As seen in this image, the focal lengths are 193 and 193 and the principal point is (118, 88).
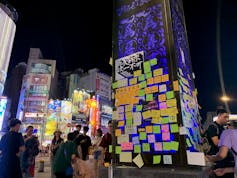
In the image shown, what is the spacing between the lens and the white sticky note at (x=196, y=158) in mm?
2912

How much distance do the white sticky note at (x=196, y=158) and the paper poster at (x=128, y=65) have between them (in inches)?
74.5

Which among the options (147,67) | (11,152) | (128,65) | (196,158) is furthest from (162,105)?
(11,152)

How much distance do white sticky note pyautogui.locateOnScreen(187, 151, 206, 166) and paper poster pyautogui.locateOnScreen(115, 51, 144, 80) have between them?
6.21ft

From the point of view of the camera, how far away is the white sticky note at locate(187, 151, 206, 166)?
291 centimetres

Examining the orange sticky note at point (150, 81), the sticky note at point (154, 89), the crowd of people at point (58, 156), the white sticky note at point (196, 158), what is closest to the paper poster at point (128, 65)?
the orange sticky note at point (150, 81)

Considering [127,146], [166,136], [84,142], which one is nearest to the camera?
[166,136]

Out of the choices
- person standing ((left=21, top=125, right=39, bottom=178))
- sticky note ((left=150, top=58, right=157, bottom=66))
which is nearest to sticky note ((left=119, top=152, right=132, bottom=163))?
sticky note ((left=150, top=58, right=157, bottom=66))

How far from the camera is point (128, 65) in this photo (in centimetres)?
419

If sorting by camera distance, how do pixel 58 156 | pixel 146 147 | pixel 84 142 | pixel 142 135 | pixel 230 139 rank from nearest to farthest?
pixel 230 139
pixel 146 147
pixel 142 135
pixel 58 156
pixel 84 142

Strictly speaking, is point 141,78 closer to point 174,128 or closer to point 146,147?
point 174,128

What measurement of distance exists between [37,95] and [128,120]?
47441 millimetres

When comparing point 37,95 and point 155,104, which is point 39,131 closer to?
point 37,95

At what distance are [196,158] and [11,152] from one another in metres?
3.39

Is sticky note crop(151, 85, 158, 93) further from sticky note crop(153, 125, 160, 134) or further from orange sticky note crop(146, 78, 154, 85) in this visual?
sticky note crop(153, 125, 160, 134)
